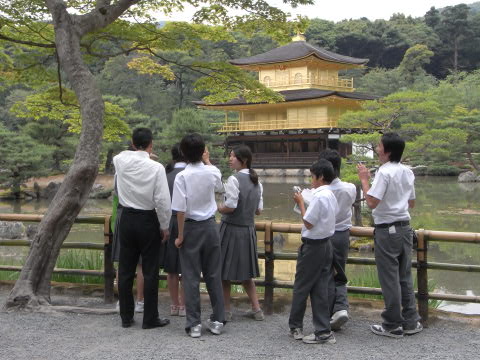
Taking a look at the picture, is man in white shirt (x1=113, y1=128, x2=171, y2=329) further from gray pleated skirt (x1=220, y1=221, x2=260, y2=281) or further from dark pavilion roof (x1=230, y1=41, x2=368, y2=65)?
dark pavilion roof (x1=230, y1=41, x2=368, y2=65)

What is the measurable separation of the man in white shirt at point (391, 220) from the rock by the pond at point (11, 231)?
931 centimetres

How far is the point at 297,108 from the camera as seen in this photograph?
27750 millimetres

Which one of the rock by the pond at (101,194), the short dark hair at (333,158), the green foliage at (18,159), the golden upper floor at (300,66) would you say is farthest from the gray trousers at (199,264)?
the golden upper floor at (300,66)

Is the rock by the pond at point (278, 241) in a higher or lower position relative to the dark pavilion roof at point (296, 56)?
lower

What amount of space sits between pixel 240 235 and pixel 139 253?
0.66 metres

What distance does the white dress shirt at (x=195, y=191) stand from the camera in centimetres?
326

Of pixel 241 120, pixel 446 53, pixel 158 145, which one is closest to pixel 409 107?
pixel 158 145

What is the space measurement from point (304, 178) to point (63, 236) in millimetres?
21499

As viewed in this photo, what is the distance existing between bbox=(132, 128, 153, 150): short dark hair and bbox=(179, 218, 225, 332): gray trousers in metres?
0.56

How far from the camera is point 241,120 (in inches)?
1182

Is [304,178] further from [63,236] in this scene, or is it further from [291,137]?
[63,236]

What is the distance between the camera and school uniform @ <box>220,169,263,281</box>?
3.52 metres

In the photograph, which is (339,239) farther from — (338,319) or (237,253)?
(237,253)

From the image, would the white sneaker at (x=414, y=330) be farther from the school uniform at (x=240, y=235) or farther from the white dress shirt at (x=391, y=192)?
the school uniform at (x=240, y=235)
